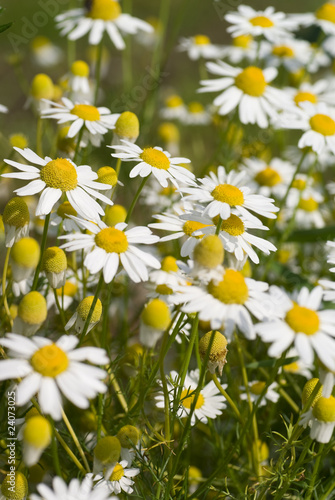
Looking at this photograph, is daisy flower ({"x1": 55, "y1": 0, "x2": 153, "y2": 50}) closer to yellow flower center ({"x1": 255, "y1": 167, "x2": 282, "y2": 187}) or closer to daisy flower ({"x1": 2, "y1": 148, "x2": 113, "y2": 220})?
yellow flower center ({"x1": 255, "y1": 167, "x2": 282, "y2": 187})

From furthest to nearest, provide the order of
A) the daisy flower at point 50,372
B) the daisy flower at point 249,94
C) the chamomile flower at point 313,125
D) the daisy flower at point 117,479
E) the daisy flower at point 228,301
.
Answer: the daisy flower at point 249,94 → the chamomile flower at point 313,125 → the daisy flower at point 117,479 → the daisy flower at point 228,301 → the daisy flower at point 50,372

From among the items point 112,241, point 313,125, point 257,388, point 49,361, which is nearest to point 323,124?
point 313,125

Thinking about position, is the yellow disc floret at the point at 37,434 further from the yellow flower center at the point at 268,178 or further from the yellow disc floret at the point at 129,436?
the yellow flower center at the point at 268,178

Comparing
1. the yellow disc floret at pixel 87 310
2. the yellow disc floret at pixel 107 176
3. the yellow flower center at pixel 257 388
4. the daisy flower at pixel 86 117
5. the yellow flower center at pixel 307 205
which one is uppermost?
the daisy flower at pixel 86 117

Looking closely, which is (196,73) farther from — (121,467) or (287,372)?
(121,467)

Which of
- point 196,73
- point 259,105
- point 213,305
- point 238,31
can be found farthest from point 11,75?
point 213,305

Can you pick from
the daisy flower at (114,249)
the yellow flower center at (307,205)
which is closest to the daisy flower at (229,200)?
the daisy flower at (114,249)

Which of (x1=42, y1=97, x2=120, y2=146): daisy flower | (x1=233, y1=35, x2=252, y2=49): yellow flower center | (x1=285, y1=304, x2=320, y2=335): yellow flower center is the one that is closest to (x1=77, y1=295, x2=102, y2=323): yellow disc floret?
(x1=285, y1=304, x2=320, y2=335): yellow flower center
